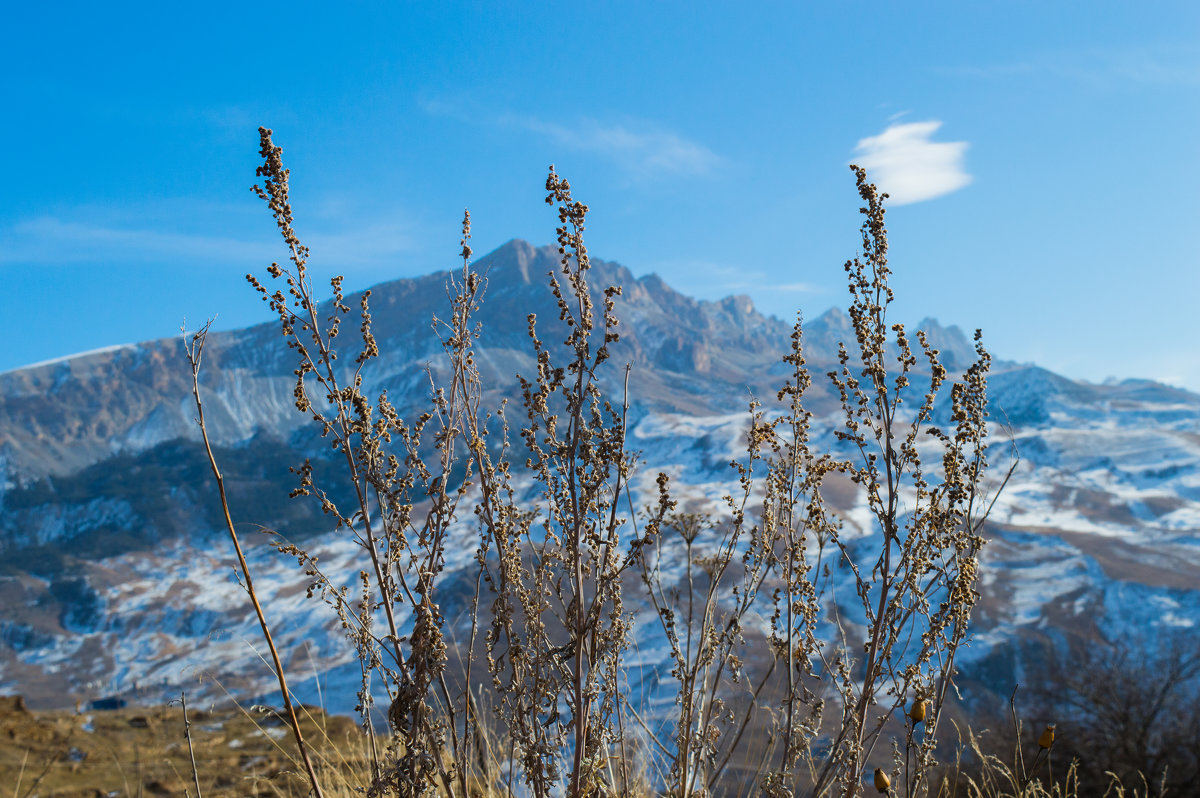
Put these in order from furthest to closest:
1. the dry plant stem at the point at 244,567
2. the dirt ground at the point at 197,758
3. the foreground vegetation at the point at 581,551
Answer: the dirt ground at the point at 197,758, the foreground vegetation at the point at 581,551, the dry plant stem at the point at 244,567

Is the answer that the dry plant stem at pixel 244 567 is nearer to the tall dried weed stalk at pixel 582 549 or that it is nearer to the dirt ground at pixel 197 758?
the tall dried weed stalk at pixel 582 549

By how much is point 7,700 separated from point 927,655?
12941mm

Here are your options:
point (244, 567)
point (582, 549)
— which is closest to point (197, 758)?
point (244, 567)

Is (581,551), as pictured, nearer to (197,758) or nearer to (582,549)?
(582,549)

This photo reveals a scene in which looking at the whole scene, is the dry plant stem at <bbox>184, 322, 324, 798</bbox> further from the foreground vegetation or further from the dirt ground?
the dirt ground

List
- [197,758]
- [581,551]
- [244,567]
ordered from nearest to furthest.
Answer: [244,567], [581,551], [197,758]

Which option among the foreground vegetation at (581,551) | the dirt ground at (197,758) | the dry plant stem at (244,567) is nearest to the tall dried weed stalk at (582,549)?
the foreground vegetation at (581,551)

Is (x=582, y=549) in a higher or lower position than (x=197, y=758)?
higher

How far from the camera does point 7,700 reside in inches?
439

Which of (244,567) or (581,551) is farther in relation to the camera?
(581,551)

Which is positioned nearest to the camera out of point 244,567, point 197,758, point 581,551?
point 244,567

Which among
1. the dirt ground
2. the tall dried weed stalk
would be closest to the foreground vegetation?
the tall dried weed stalk

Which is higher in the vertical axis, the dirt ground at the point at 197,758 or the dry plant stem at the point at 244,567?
the dry plant stem at the point at 244,567

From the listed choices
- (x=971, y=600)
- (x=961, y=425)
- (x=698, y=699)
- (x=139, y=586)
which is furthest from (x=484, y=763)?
(x=139, y=586)
